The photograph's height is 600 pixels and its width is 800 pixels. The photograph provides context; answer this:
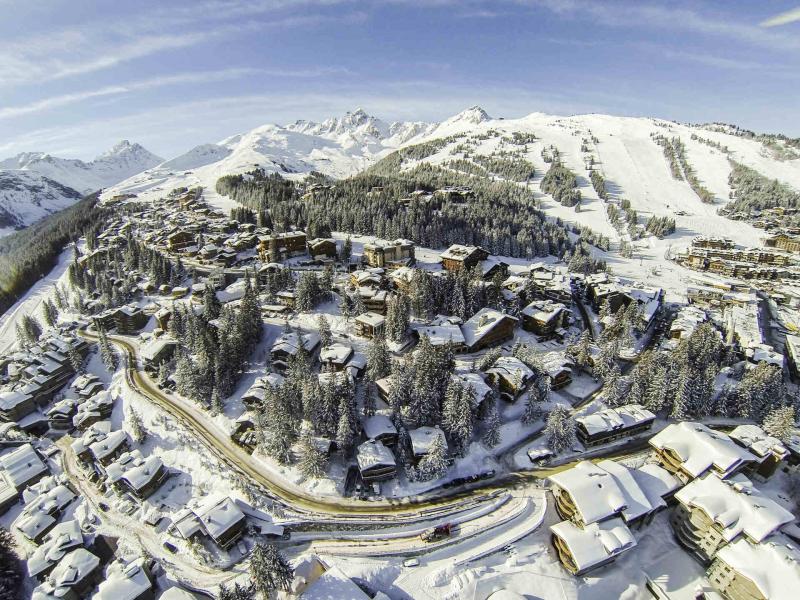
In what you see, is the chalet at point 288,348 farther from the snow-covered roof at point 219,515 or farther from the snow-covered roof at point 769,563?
the snow-covered roof at point 769,563

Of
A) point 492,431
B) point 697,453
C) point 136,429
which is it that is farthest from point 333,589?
point 697,453

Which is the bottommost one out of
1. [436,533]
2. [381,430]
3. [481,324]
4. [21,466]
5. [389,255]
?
[21,466]

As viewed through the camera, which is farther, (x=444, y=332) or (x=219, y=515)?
(x=444, y=332)

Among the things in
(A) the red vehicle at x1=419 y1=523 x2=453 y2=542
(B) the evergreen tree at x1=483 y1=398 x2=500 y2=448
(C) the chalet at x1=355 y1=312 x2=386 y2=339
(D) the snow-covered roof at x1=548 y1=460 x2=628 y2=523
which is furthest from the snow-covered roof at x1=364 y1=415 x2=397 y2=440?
(D) the snow-covered roof at x1=548 y1=460 x2=628 y2=523

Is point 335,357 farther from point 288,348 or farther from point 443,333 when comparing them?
point 443,333

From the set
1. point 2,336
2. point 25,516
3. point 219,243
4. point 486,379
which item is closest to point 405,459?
point 486,379

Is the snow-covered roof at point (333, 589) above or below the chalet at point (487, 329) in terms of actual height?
below

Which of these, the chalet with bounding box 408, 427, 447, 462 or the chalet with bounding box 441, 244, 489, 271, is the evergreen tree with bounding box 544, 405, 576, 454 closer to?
the chalet with bounding box 408, 427, 447, 462

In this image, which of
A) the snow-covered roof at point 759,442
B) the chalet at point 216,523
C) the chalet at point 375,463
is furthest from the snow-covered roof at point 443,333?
the snow-covered roof at point 759,442
